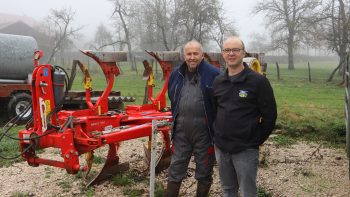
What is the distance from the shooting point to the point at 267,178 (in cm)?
535

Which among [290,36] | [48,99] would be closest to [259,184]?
[48,99]

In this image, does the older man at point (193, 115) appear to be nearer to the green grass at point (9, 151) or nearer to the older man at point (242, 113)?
the older man at point (242, 113)

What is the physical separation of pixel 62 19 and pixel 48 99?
138 feet

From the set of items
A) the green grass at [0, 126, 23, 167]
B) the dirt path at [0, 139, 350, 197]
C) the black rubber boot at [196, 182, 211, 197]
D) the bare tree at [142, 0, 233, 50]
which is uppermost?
the bare tree at [142, 0, 233, 50]

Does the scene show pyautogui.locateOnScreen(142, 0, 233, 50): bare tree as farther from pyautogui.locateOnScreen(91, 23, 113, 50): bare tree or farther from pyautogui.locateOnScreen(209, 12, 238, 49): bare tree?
pyautogui.locateOnScreen(91, 23, 113, 50): bare tree

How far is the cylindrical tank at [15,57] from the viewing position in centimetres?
1048

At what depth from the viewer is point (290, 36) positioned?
42.3m

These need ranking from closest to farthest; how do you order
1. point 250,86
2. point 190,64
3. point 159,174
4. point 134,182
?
1. point 250,86
2. point 190,64
3. point 134,182
4. point 159,174

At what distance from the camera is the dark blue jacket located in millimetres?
3740

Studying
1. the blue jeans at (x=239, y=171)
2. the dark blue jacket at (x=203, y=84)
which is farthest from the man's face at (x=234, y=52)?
the blue jeans at (x=239, y=171)

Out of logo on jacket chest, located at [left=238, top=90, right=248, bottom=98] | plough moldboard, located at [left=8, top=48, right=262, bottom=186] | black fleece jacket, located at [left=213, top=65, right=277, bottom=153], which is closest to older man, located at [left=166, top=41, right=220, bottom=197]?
black fleece jacket, located at [left=213, top=65, right=277, bottom=153]

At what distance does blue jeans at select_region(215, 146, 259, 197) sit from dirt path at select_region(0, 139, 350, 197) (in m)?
1.43

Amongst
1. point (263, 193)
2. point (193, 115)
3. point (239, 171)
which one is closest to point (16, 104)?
point (263, 193)

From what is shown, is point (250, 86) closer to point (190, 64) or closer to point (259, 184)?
point (190, 64)
